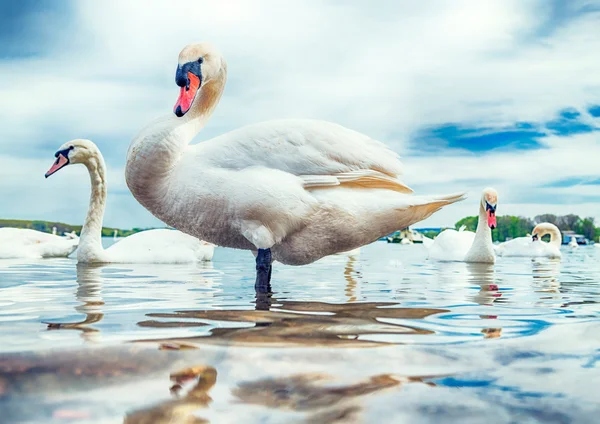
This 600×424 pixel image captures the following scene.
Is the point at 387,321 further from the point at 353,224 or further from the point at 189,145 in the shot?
the point at 189,145

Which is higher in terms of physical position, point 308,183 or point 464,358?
point 308,183

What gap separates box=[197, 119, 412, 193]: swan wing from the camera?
543 cm

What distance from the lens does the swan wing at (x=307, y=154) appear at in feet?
17.8

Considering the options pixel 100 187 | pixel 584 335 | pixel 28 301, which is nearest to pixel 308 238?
pixel 28 301

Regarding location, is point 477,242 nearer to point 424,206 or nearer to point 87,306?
point 424,206

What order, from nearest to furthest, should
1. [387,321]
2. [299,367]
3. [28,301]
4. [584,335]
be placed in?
1. [299,367]
2. [584,335]
3. [387,321]
4. [28,301]

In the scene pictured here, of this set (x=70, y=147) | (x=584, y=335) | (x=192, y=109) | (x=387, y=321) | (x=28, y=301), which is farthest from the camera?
(x=70, y=147)

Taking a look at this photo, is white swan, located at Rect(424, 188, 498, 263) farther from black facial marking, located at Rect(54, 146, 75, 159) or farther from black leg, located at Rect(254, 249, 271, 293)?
black leg, located at Rect(254, 249, 271, 293)

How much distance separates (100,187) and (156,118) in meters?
7.48

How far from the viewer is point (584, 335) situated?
339cm

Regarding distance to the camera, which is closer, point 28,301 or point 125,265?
point 28,301

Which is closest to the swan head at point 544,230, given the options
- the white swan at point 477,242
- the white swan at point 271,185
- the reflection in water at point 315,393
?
the white swan at point 477,242

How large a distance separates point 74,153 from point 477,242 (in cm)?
826

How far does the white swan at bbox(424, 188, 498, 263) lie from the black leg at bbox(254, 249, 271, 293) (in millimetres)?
9052
